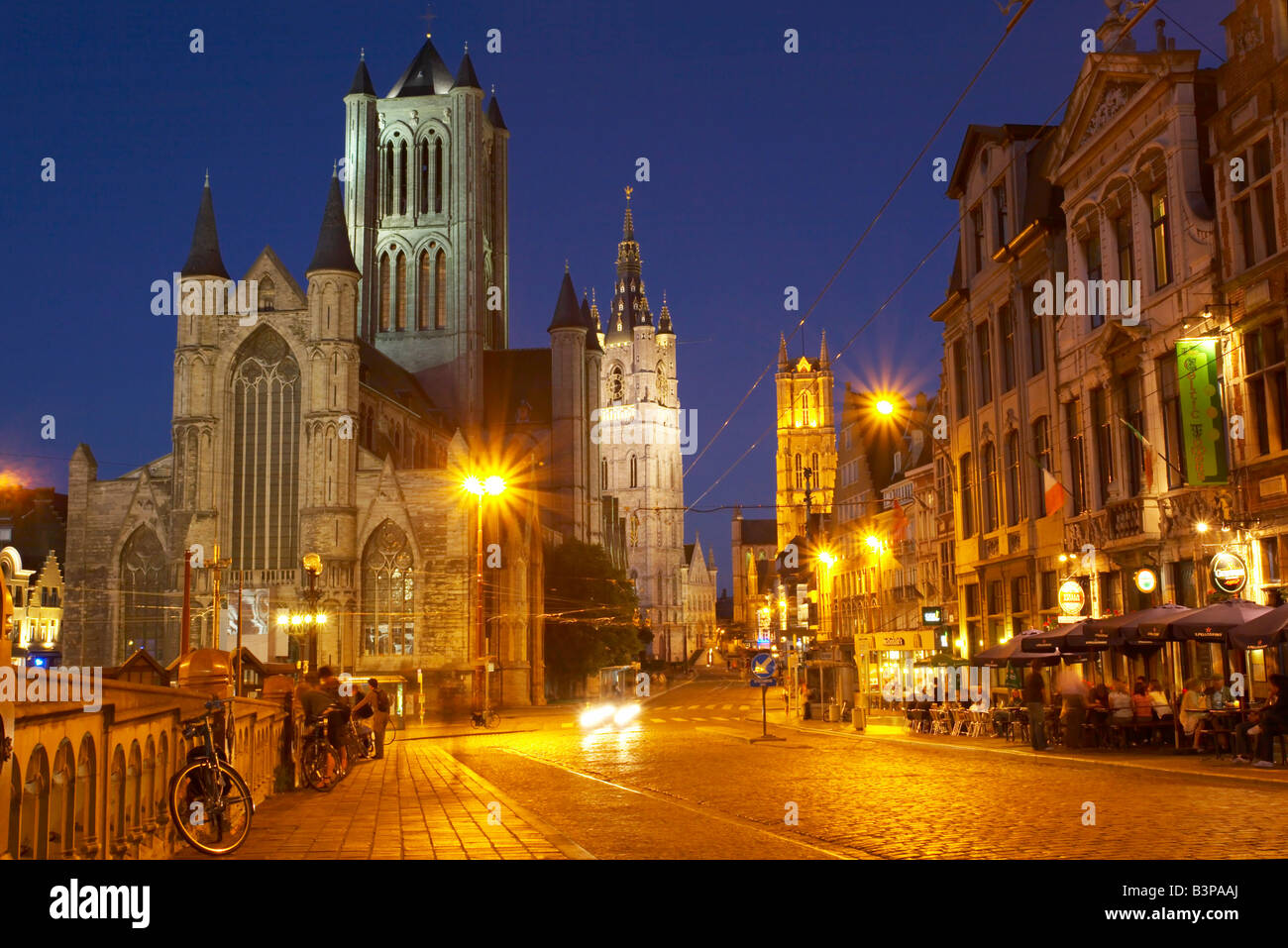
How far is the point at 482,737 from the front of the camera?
34719 mm

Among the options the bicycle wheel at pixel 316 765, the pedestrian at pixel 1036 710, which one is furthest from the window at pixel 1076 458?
the bicycle wheel at pixel 316 765

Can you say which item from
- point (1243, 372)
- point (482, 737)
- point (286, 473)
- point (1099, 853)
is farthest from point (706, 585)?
point (1099, 853)

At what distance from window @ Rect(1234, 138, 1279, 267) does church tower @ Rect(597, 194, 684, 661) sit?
121m

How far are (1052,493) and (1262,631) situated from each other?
10.9 metres

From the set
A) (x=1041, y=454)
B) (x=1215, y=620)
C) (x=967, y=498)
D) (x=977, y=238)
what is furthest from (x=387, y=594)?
(x=1215, y=620)

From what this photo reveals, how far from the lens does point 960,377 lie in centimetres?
3472

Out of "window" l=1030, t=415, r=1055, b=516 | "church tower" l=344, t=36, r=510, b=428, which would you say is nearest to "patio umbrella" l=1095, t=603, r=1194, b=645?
"window" l=1030, t=415, r=1055, b=516

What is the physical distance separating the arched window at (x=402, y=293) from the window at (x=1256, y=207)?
218ft

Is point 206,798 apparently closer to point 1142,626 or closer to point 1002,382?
point 1142,626

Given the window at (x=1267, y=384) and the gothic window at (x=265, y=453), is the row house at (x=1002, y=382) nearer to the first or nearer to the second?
the window at (x=1267, y=384)

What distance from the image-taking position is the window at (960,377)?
34.4m

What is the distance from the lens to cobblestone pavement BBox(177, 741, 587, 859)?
9.03 meters

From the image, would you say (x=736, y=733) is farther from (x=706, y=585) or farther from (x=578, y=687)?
(x=706, y=585)
